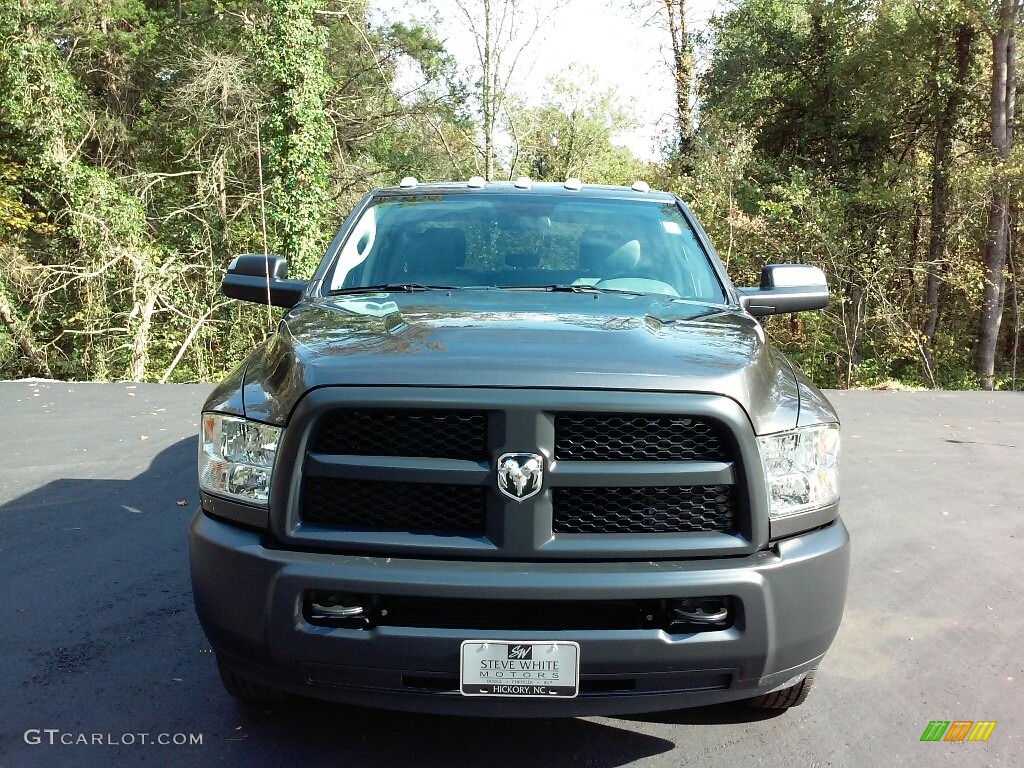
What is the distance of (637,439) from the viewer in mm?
2395

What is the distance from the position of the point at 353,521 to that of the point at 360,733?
3.10 ft

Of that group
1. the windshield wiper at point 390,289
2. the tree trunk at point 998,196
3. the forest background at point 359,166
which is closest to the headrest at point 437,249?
the windshield wiper at point 390,289

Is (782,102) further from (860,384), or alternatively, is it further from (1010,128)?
→ (860,384)

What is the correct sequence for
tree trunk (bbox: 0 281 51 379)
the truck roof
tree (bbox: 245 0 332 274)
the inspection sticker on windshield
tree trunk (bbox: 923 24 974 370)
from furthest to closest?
1. tree trunk (bbox: 0 281 51 379)
2. tree (bbox: 245 0 332 274)
3. tree trunk (bbox: 923 24 974 370)
4. the truck roof
5. the inspection sticker on windshield

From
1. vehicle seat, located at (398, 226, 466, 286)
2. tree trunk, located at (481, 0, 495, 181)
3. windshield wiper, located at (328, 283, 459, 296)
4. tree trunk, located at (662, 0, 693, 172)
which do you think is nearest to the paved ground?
windshield wiper, located at (328, 283, 459, 296)

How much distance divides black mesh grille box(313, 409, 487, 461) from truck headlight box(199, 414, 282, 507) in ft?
0.58

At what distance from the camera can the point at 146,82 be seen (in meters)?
25.3

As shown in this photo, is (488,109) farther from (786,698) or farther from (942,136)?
(786,698)

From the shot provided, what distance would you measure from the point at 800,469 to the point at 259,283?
2533 mm

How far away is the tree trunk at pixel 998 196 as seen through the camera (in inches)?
728

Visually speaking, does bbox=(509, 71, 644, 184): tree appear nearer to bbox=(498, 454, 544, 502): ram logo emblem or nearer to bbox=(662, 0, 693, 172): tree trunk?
bbox=(662, 0, 693, 172): tree trunk

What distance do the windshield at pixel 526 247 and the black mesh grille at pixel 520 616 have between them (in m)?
1.57

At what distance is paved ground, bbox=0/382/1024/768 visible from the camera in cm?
288

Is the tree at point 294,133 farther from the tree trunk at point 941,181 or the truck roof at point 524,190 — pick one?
the truck roof at point 524,190
